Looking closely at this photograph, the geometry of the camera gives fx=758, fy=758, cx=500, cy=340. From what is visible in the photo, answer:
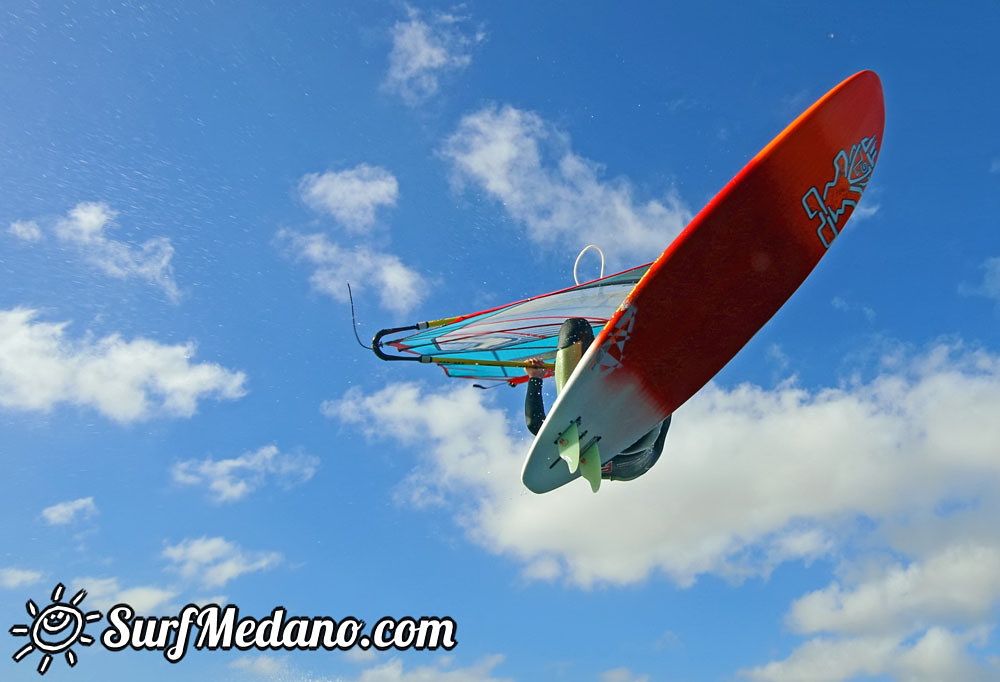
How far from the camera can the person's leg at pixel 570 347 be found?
8.98 metres

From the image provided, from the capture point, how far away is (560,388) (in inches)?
352

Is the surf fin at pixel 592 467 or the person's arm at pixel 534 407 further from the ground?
the person's arm at pixel 534 407

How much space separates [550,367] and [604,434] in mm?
1683

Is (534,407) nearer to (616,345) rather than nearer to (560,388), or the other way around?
(560,388)

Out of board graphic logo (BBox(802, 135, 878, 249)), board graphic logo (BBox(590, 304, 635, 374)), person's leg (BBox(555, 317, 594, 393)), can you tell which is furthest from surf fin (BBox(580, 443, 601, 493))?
board graphic logo (BBox(802, 135, 878, 249))

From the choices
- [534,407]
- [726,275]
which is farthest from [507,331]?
[726,275]

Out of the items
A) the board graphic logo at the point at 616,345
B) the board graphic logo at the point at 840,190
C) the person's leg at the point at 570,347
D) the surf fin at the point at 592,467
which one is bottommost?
the surf fin at the point at 592,467

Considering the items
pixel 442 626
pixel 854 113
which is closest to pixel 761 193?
pixel 854 113

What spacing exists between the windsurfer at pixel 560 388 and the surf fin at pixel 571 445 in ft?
1.69

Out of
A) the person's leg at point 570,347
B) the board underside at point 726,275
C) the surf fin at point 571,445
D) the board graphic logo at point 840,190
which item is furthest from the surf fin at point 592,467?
the board graphic logo at point 840,190

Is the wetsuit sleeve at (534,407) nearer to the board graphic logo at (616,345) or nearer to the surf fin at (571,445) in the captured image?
the surf fin at (571,445)

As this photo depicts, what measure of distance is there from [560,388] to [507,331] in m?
2.86

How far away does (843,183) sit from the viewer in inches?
332

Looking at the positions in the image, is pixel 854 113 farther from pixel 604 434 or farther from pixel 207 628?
pixel 207 628
